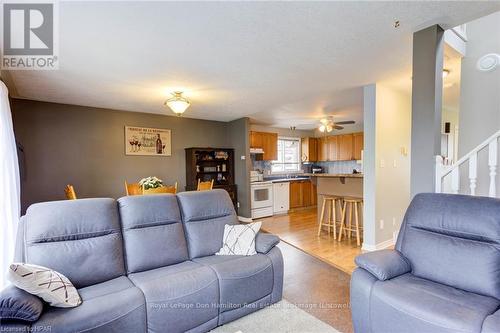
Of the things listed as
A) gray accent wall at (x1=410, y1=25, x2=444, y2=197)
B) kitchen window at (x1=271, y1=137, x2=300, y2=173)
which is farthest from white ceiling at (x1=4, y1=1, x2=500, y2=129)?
kitchen window at (x1=271, y1=137, x2=300, y2=173)

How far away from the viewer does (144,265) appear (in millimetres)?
2129

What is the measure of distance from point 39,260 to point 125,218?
623mm

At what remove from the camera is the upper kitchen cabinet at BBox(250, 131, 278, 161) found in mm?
6832

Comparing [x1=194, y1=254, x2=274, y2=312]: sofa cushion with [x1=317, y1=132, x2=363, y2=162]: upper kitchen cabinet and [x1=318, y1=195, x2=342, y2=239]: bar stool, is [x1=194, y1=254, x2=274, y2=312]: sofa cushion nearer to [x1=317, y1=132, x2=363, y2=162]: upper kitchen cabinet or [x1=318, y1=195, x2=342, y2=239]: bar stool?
[x1=318, y1=195, x2=342, y2=239]: bar stool

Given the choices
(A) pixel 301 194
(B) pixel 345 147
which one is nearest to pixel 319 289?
(A) pixel 301 194

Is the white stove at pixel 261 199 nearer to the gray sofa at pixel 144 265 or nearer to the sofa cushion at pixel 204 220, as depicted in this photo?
the sofa cushion at pixel 204 220

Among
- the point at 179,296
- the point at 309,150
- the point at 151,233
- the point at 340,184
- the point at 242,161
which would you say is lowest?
the point at 179,296

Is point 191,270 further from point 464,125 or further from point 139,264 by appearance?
point 464,125

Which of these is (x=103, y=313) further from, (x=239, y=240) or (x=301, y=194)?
(x=301, y=194)

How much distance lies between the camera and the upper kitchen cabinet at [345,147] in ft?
23.7

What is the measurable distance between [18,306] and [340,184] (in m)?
4.22

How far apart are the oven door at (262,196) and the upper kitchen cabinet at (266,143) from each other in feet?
3.29

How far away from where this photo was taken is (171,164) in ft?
18.3

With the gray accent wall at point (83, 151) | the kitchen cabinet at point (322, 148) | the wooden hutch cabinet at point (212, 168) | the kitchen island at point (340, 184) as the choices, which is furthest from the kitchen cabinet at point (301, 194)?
the gray accent wall at point (83, 151)
